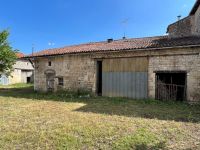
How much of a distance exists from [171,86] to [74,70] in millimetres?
7207

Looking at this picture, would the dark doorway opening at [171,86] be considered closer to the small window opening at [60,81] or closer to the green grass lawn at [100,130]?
the green grass lawn at [100,130]

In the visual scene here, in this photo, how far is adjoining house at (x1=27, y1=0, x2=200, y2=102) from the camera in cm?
1274

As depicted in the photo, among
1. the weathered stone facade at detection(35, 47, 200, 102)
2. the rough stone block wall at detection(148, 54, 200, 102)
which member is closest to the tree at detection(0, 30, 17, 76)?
the weathered stone facade at detection(35, 47, 200, 102)

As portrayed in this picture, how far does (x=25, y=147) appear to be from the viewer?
584 centimetres

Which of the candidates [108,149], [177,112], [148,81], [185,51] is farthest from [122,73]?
[108,149]

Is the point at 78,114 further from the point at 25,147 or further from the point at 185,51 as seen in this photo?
the point at 185,51

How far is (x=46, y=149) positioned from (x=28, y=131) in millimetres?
1639

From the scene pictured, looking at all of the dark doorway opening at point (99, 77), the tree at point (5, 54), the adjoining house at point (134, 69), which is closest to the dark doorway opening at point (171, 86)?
the adjoining house at point (134, 69)

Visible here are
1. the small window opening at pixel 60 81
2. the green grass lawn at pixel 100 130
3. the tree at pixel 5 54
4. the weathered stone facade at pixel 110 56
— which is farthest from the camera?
the tree at pixel 5 54

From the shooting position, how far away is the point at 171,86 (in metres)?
13.4

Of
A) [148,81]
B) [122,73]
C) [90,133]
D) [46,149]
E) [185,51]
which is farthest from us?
[122,73]

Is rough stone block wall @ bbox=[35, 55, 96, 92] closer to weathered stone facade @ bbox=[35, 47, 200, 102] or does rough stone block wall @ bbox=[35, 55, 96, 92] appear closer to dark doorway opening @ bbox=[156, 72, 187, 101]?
weathered stone facade @ bbox=[35, 47, 200, 102]

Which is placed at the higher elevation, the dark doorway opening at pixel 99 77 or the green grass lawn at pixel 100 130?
the dark doorway opening at pixel 99 77

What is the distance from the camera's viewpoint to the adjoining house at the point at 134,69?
502 inches
